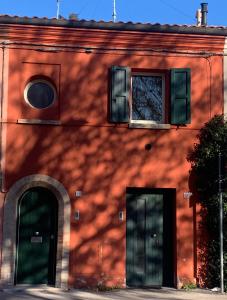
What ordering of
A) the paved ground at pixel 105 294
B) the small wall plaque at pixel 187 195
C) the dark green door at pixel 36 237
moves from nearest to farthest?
the paved ground at pixel 105 294, the dark green door at pixel 36 237, the small wall plaque at pixel 187 195

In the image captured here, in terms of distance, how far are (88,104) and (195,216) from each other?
3.67m

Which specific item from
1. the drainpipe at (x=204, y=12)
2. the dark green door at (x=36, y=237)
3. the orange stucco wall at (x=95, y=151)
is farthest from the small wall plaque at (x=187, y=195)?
the drainpipe at (x=204, y=12)

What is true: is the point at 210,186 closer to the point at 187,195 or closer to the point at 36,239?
the point at 187,195

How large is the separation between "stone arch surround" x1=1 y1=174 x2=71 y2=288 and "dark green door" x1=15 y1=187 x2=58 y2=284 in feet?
0.64

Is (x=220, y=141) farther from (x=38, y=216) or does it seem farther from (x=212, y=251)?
(x=38, y=216)

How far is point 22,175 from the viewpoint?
12.7 m

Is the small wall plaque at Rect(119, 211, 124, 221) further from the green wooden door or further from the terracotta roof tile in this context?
the terracotta roof tile

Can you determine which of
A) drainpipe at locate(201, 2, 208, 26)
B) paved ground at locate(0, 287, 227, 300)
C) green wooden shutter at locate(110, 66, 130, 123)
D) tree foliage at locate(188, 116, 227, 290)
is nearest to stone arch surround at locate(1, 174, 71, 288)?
paved ground at locate(0, 287, 227, 300)

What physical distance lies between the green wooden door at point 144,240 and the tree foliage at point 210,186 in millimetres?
1016

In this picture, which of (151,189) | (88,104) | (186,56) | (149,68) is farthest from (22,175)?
(186,56)

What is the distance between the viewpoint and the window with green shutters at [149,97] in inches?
520

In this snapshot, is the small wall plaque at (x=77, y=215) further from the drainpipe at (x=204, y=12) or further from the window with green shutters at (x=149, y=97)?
the drainpipe at (x=204, y=12)

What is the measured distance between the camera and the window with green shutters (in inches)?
520

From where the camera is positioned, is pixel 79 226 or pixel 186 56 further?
pixel 186 56
